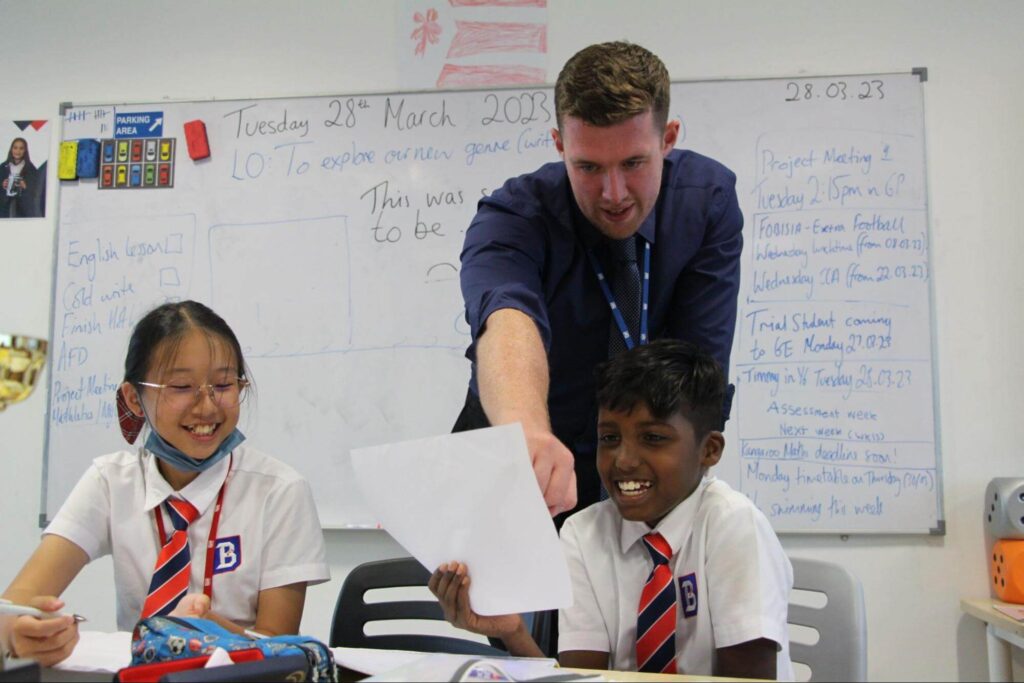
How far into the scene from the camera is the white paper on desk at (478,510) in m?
0.83

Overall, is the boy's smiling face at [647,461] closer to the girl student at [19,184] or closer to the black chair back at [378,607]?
the black chair back at [378,607]

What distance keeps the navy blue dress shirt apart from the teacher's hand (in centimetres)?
55

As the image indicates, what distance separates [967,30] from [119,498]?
262 centimetres

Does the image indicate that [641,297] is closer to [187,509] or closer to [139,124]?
[187,509]

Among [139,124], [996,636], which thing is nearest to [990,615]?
[996,636]

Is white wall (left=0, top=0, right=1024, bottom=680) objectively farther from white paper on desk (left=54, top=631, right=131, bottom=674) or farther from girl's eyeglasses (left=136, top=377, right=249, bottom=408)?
white paper on desk (left=54, top=631, right=131, bottom=674)

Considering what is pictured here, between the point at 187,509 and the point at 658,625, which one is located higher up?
the point at 187,509

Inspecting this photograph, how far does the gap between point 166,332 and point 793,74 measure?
6.58ft

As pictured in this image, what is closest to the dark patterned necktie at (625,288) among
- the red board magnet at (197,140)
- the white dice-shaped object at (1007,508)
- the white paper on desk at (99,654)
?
the white paper on desk at (99,654)

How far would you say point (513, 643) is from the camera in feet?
3.86

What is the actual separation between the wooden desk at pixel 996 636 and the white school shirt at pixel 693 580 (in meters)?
1.23

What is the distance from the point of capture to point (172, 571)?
135cm

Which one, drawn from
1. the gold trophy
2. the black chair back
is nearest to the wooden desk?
the black chair back

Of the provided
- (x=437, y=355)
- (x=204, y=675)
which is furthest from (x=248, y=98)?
(x=204, y=675)
